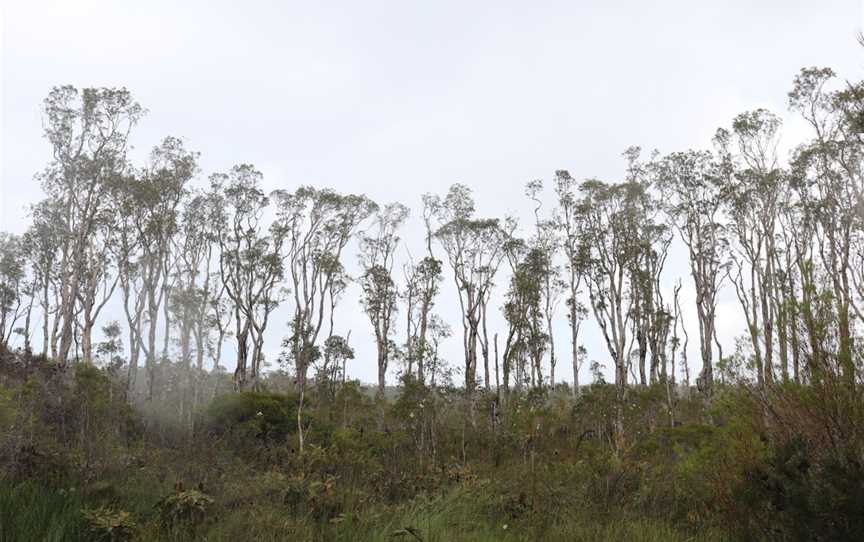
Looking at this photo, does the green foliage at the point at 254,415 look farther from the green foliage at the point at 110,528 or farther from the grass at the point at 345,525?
the green foliage at the point at 110,528

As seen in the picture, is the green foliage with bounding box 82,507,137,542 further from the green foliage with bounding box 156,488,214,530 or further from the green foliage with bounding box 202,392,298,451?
the green foliage with bounding box 202,392,298,451

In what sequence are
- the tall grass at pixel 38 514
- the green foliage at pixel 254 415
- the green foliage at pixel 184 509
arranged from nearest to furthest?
the tall grass at pixel 38 514
the green foliage at pixel 184 509
the green foliage at pixel 254 415

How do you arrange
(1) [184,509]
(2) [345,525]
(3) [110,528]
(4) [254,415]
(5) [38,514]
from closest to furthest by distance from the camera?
(3) [110,528], (5) [38,514], (1) [184,509], (2) [345,525], (4) [254,415]

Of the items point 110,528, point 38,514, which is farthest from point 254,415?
point 110,528

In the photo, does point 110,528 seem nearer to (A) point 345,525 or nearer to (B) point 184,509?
(B) point 184,509

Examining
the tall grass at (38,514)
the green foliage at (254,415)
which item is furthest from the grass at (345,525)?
the green foliage at (254,415)

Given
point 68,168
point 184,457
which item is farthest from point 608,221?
point 68,168

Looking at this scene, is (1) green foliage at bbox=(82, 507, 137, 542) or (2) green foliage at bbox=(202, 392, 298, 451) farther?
(2) green foliage at bbox=(202, 392, 298, 451)

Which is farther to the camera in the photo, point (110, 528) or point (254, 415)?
point (254, 415)

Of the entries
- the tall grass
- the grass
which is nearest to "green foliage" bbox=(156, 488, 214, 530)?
the grass

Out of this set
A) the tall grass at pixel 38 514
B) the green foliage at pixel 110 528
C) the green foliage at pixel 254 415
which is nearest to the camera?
the tall grass at pixel 38 514

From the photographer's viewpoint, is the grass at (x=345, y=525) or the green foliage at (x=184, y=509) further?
the green foliage at (x=184, y=509)

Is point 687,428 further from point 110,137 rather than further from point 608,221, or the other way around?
point 110,137

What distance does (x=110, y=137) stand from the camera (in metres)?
28.5
